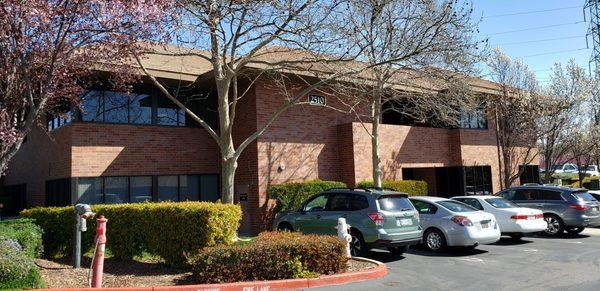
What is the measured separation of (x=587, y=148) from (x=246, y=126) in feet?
64.3

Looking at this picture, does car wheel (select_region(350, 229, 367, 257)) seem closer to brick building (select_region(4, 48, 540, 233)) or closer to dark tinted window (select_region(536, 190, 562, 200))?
brick building (select_region(4, 48, 540, 233))

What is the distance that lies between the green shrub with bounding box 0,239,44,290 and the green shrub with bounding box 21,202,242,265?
2.43 metres

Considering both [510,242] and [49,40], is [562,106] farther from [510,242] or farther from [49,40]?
[49,40]

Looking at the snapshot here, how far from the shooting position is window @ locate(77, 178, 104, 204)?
15367mm

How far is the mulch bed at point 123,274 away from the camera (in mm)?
8383

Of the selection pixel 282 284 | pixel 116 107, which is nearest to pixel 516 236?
pixel 282 284

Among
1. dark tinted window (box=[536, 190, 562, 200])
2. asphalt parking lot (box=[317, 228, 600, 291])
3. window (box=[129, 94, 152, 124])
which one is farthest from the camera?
window (box=[129, 94, 152, 124])

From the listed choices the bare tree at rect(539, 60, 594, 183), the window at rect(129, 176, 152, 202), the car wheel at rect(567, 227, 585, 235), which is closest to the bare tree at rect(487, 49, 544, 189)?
the bare tree at rect(539, 60, 594, 183)

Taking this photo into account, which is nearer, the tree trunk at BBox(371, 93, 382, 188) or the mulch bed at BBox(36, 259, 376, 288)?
the mulch bed at BBox(36, 259, 376, 288)

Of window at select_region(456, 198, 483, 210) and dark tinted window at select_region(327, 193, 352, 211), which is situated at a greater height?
dark tinted window at select_region(327, 193, 352, 211)

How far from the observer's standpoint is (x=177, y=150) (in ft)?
57.2

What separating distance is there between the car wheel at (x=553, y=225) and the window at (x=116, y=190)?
13.4 m

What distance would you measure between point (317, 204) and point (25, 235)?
6.28 m

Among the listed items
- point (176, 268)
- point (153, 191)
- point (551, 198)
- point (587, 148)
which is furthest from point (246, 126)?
point (587, 148)
